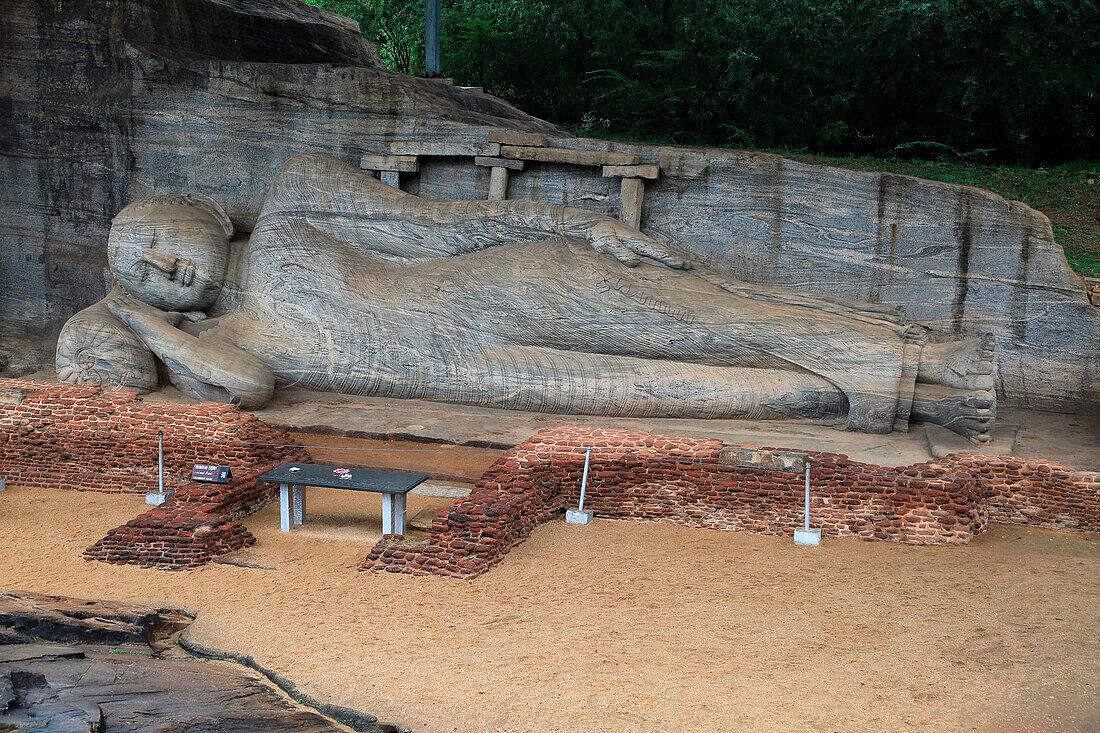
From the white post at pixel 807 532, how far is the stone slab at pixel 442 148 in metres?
4.73

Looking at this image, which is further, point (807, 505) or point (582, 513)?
point (582, 513)

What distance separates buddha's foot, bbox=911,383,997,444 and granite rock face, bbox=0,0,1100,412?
5.14ft

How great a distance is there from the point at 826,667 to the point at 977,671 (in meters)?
0.72

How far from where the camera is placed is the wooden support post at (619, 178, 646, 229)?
9695mm

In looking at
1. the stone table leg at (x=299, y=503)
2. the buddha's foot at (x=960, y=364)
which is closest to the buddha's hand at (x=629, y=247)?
the buddha's foot at (x=960, y=364)

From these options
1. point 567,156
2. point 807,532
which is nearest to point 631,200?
point 567,156

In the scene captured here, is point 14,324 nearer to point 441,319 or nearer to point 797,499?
point 441,319

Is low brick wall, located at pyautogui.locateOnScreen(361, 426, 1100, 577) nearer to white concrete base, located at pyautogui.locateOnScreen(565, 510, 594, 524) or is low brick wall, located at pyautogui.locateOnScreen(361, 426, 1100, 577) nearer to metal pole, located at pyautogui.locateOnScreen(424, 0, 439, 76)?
white concrete base, located at pyautogui.locateOnScreen(565, 510, 594, 524)

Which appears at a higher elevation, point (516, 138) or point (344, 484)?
point (516, 138)

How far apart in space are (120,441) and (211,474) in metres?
1.34

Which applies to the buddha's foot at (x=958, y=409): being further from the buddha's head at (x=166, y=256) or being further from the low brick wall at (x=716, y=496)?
the buddha's head at (x=166, y=256)

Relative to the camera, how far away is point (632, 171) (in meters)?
9.69

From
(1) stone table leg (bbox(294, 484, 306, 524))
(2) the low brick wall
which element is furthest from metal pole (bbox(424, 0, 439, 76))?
(1) stone table leg (bbox(294, 484, 306, 524))

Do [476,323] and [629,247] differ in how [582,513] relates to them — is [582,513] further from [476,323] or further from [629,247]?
[629,247]
